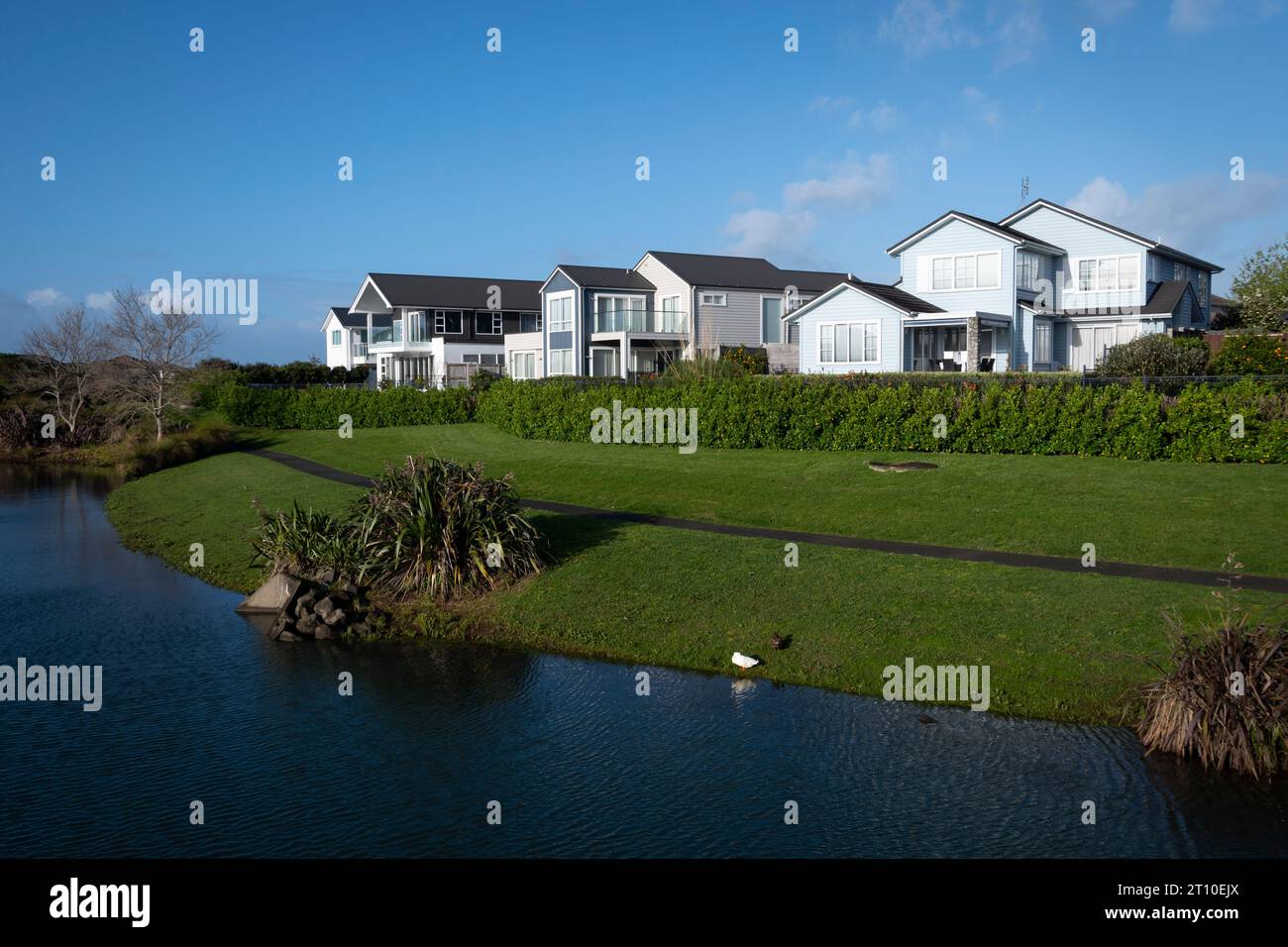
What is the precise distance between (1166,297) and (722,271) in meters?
22.4

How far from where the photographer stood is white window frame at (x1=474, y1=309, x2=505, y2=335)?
228 feet

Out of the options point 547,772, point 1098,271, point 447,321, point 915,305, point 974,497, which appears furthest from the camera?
point 447,321

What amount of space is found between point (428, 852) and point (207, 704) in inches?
205

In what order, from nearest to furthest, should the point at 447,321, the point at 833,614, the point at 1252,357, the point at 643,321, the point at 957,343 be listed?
the point at 833,614 < the point at 1252,357 < the point at 957,343 < the point at 643,321 < the point at 447,321

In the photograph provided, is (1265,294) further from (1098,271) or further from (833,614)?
(833,614)

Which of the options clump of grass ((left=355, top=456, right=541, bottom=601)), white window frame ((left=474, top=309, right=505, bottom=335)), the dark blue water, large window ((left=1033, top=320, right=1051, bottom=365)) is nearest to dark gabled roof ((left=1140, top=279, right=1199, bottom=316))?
large window ((left=1033, top=320, right=1051, bottom=365))

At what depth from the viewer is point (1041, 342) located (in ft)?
147

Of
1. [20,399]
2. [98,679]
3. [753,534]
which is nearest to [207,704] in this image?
[98,679]

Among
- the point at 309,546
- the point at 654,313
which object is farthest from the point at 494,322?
the point at 309,546

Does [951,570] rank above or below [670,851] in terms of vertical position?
above

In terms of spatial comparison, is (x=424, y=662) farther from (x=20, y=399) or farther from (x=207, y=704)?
(x=20, y=399)

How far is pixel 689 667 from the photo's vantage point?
1375 cm

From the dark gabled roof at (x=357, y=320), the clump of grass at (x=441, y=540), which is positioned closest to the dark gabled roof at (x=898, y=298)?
the clump of grass at (x=441, y=540)
